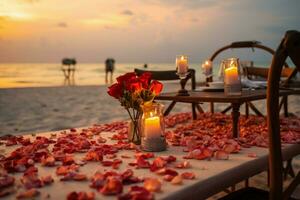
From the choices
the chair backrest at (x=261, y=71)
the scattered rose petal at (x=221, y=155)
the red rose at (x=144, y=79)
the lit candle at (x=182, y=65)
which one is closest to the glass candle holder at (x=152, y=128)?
the red rose at (x=144, y=79)

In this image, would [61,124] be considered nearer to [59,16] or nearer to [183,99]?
[183,99]

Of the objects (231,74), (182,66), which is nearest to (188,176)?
(231,74)

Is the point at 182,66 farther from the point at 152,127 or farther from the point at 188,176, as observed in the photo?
the point at 188,176

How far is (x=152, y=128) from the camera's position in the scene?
159cm

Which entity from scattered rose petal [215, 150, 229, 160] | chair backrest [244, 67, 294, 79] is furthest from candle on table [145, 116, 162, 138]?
chair backrest [244, 67, 294, 79]

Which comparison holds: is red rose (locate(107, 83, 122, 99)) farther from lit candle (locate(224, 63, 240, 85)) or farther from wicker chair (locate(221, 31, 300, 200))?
wicker chair (locate(221, 31, 300, 200))

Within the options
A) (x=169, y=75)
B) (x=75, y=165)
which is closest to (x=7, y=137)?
(x=75, y=165)

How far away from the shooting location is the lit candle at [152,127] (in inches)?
62.4

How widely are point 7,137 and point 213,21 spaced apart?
1184 centimetres

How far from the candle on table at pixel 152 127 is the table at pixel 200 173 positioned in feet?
0.30

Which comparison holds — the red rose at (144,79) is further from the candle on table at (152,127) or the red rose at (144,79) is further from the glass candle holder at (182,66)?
the glass candle holder at (182,66)

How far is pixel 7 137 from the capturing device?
2.12 metres

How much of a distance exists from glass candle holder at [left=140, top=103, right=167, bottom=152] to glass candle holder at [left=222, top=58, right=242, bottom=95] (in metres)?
0.52

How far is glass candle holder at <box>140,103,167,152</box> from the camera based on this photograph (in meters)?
1.59
